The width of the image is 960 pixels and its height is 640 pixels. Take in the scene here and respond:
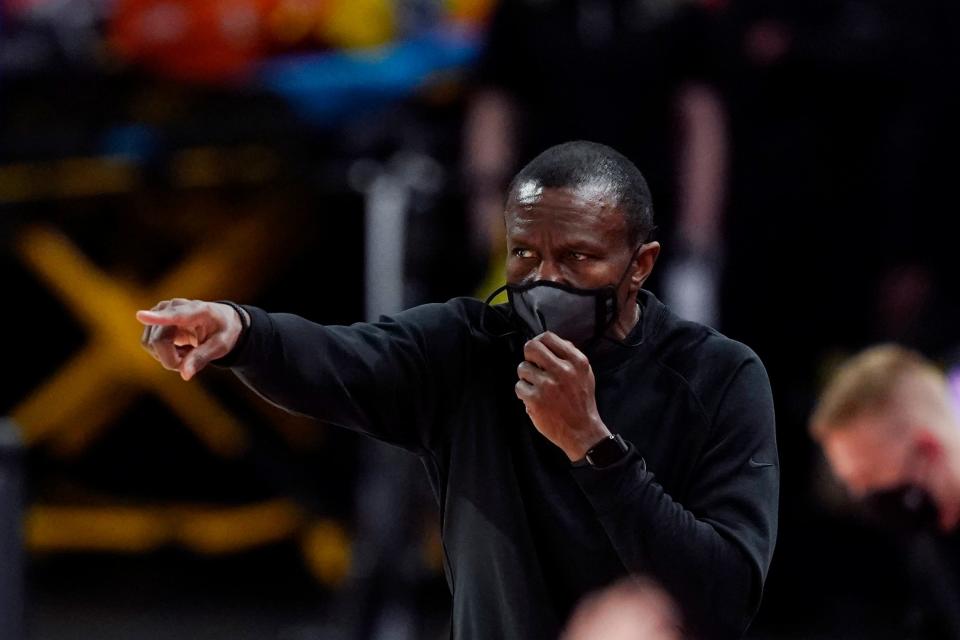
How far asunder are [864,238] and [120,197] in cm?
313

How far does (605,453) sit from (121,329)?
4.85 metres

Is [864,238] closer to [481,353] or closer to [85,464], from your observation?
[85,464]

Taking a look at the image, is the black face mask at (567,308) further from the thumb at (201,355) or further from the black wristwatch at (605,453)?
the thumb at (201,355)

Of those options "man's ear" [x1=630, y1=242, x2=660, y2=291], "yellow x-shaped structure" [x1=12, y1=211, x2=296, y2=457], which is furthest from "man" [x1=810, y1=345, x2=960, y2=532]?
"yellow x-shaped structure" [x1=12, y1=211, x2=296, y2=457]

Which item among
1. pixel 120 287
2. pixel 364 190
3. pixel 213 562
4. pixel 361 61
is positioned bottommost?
pixel 213 562

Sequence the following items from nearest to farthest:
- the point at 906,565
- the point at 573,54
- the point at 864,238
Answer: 1. the point at 573,54
2. the point at 906,565
3. the point at 864,238

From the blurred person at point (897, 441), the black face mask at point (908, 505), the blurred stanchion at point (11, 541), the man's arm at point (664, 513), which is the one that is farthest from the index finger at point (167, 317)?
the black face mask at point (908, 505)

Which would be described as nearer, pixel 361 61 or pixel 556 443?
pixel 556 443

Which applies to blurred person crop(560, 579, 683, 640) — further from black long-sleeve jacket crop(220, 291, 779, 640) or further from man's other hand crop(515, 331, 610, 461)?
man's other hand crop(515, 331, 610, 461)

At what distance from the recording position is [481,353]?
2.64 meters

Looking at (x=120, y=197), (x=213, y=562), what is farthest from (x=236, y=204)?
(x=213, y=562)

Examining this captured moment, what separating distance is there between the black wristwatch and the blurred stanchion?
1782 mm

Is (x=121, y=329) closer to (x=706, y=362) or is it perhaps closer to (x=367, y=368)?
(x=367, y=368)

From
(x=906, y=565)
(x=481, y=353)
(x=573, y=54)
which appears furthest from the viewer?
(x=906, y=565)
